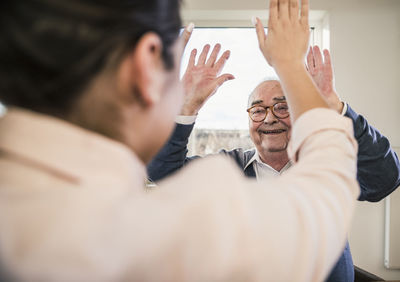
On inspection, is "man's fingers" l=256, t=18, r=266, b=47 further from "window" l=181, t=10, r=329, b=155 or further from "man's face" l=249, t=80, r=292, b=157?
"window" l=181, t=10, r=329, b=155

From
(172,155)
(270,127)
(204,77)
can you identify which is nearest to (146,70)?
(204,77)

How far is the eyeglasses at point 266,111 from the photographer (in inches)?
69.6

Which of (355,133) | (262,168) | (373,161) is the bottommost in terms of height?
(262,168)

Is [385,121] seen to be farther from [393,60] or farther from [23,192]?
[23,192]

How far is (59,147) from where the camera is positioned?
366 millimetres

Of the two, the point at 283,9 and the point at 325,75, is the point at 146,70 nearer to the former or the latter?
the point at 283,9

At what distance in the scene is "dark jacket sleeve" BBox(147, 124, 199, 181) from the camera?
1296 mm

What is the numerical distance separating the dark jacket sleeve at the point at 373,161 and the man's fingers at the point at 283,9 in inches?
23.8

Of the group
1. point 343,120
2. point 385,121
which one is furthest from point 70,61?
point 385,121

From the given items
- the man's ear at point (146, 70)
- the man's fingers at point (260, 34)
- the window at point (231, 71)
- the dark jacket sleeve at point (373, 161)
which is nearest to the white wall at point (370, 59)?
the window at point (231, 71)

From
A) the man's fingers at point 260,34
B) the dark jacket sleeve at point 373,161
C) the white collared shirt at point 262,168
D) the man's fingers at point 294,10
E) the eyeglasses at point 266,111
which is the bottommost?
the white collared shirt at point 262,168

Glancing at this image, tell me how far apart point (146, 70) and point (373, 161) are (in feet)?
3.62

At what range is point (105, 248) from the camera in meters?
0.33

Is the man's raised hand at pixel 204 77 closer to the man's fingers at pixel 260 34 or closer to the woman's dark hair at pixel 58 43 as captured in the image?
the man's fingers at pixel 260 34
